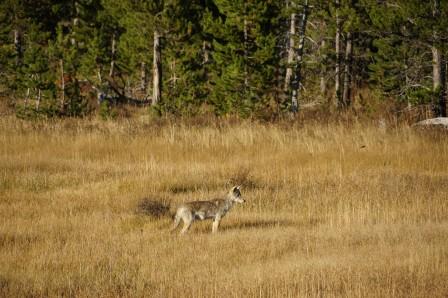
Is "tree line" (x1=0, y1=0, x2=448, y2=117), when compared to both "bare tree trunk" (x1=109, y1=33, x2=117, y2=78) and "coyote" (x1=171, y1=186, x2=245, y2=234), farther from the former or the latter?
"coyote" (x1=171, y1=186, x2=245, y2=234)

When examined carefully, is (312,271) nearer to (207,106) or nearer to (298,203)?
(298,203)

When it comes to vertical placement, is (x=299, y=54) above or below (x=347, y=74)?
above

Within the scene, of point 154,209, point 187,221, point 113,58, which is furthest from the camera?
point 113,58

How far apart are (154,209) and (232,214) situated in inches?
56.5

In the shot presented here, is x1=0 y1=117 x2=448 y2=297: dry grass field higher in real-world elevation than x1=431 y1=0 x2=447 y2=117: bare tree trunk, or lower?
lower

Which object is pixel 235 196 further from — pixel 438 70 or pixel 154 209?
pixel 438 70

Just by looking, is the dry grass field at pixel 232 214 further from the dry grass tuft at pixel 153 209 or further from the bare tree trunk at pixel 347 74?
the bare tree trunk at pixel 347 74

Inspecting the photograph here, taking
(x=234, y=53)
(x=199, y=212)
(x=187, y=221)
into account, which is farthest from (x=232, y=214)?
(x=234, y=53)

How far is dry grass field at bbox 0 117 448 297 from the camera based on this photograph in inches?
297

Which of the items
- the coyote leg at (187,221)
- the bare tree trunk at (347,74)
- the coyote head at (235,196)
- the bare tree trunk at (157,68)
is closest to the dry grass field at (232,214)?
the coyote leg at (187,221)

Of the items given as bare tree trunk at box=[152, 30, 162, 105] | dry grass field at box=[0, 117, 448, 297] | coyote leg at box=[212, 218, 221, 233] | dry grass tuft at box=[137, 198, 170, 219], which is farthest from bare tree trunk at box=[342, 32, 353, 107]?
coyote leg at box=[212, 218, 221, 233]

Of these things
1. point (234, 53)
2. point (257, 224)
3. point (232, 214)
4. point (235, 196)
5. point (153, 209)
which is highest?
point (234, 53)

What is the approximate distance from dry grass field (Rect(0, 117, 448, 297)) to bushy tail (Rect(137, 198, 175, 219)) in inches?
3.2

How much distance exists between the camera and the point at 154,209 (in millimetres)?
11125
